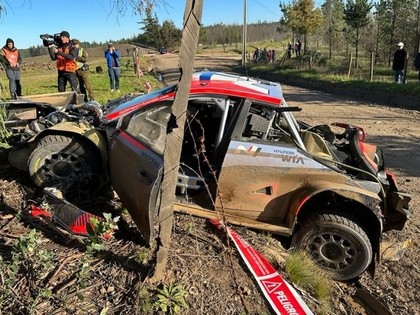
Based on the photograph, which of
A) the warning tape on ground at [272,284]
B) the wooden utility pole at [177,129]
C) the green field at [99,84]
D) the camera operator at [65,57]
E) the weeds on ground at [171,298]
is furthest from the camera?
the green field at [99,84]

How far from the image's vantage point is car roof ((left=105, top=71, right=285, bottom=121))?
4047 millimetres

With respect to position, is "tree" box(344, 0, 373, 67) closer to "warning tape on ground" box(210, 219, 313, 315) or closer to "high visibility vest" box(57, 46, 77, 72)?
"high visibility vest" box(57, 46, 77, 72)

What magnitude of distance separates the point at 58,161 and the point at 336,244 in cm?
309

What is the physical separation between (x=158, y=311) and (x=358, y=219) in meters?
2.26

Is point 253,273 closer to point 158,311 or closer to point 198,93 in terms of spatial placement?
point 158,311

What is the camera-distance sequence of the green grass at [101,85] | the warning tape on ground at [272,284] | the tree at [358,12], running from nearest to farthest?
the warning tape on ground at [272,284]
the green grass at [101,85]
the tree at [358,12]

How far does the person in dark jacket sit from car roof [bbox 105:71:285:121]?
1384cm

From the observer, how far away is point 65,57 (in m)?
10.2

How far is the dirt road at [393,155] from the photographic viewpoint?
4049mm

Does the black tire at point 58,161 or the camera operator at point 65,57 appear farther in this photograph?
the camera operator at point 65,57

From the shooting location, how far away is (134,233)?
12.3 ft

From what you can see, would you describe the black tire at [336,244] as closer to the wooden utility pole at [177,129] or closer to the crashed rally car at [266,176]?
the crashed rally car at [266,176]

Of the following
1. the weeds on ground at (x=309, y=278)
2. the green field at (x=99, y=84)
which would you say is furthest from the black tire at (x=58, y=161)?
the weeds on ground at (x=309, y=278)

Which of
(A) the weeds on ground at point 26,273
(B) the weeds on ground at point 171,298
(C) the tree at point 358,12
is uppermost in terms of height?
(C) the tree at point 358,12
